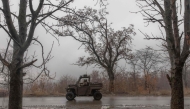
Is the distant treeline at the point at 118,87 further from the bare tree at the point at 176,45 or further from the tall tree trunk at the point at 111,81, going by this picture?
the bare tree at the point at 176,45

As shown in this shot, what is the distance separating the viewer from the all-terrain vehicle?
1723 centimetres

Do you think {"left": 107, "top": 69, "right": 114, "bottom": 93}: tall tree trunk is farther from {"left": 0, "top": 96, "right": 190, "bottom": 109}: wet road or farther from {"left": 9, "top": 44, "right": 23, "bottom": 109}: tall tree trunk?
{"left": 9, "top": 44, "right": 23, "bottom": 109}: tall tree trunk

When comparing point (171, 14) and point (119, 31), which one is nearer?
point (171, 14)

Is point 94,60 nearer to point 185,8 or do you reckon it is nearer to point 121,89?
point 121,89

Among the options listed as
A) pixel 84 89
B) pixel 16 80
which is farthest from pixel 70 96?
pixel 16 80

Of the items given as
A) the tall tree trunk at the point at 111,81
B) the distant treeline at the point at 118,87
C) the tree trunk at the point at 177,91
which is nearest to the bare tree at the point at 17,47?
the tree trunk at the point at 177,91

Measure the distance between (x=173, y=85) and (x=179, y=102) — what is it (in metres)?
0.42

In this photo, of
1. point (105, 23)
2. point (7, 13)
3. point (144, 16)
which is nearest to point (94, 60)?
point (105, 23)

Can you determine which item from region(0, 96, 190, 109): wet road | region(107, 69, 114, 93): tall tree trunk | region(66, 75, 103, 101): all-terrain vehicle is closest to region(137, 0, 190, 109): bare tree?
region(0, 96, 190, 109): wet road

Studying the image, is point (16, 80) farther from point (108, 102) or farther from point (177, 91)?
point (108, 102)

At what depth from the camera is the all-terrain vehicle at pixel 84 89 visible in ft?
56.5

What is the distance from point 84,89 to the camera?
17297 millimetres

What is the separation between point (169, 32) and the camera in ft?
18.2

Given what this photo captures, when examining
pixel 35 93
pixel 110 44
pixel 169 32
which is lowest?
pixel 35 93
